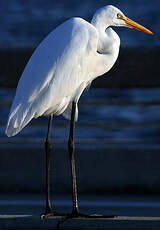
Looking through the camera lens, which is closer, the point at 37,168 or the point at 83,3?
the point at 37,168

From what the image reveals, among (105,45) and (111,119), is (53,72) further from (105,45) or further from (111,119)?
(111,119)

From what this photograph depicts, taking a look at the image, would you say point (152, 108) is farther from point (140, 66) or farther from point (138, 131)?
point (140, 66)

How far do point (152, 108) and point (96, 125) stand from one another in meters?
19.6

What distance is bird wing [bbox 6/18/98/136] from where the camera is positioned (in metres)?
4.75

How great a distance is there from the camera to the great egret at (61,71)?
476cm

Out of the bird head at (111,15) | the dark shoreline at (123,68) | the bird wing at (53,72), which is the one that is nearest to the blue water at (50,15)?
the dark shoreline at (123,68)

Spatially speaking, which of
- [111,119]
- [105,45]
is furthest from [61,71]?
[111,119]

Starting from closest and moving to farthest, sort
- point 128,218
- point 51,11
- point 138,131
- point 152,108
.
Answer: point 128,218, point 138,131, point 152,108, point 51,11

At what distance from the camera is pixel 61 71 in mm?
4859

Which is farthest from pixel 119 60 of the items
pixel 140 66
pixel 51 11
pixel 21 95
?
pixel 51 11

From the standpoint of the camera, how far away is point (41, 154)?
6.29 m

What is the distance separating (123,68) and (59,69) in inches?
57.0

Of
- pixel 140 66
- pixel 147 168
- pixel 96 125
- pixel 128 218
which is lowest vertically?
pixel 128 218

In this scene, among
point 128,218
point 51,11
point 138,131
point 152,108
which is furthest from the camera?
point 51,11
